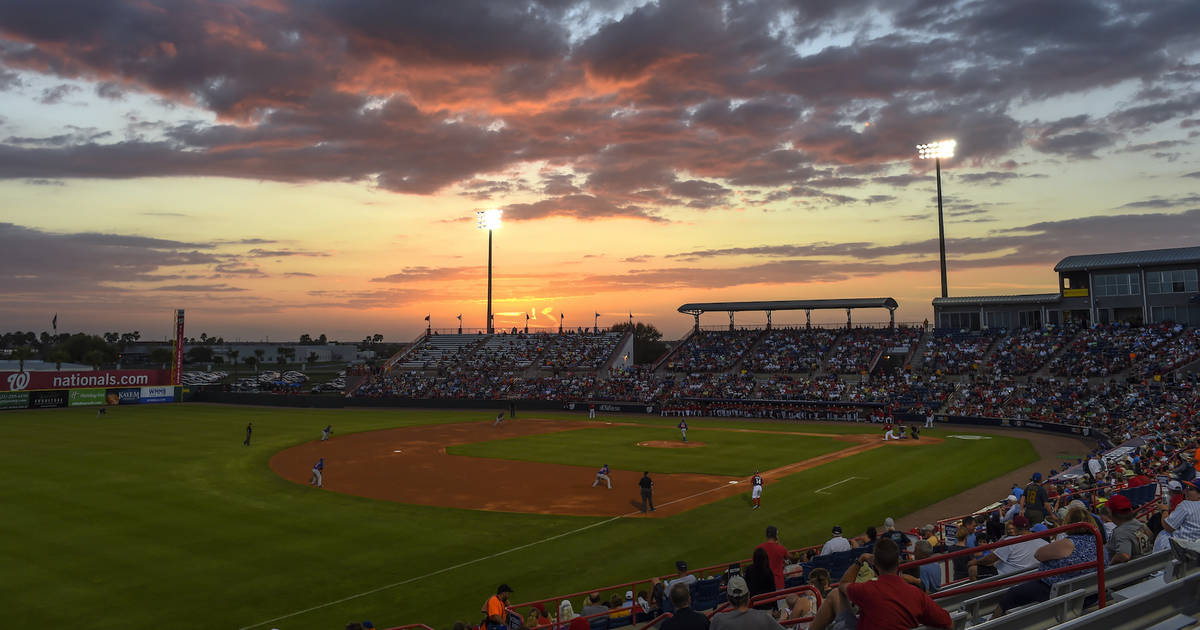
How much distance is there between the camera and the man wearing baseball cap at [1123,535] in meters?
→ 7.48

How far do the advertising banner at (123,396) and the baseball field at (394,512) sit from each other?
1175 inches

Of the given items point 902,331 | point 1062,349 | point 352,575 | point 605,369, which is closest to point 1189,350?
point 1062,349

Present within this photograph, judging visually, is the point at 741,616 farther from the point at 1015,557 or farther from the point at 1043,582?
the point at 1015,557

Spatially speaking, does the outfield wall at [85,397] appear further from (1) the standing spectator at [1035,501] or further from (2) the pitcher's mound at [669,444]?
(1) the standing spectator at [1035,501]

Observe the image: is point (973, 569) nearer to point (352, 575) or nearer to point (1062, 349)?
point (352, 575)

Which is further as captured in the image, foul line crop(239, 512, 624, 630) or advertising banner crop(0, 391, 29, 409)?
advertising banner crop(0, 391, 29, 409)

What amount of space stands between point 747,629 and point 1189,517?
6.39 meters

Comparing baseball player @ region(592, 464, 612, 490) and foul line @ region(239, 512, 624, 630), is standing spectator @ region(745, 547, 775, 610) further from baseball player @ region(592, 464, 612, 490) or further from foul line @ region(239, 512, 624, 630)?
baseball player @ region(592, 464, 612, 490)

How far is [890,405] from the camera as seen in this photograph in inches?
2363

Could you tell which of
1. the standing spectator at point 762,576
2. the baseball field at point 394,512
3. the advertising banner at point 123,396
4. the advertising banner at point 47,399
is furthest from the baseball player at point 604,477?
the advertising banner at point 47,399

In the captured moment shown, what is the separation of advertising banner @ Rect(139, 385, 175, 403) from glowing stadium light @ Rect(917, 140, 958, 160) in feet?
291

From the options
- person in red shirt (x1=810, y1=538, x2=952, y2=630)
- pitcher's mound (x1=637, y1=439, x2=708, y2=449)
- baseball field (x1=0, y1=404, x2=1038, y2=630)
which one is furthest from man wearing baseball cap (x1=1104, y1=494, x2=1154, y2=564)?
pitcher's mound (x1=637, y1=439, x2=708, y2=449)

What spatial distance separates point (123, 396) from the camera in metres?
81.9

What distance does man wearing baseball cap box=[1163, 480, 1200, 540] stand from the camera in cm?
841
